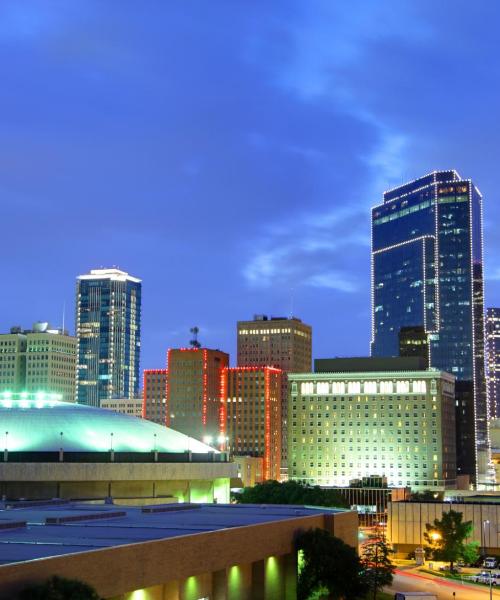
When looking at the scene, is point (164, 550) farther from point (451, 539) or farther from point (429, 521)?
point (429, 521)

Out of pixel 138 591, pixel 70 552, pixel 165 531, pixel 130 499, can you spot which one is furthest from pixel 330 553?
pixel 130 499

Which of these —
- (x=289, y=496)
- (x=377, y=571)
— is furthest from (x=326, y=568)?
(x=289, y=496)

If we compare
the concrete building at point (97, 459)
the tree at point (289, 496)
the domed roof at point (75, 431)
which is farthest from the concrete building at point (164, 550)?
the tree at point (289, 496)

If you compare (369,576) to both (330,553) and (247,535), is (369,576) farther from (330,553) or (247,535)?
(247,535)

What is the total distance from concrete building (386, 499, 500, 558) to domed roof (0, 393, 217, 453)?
28.9 metres

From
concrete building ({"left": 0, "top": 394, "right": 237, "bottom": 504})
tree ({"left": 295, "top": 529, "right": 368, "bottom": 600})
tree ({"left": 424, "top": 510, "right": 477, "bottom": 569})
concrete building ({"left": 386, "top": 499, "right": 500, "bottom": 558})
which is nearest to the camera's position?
tree ({"left": 295, "top": 529, "right": 368, "bottom": 600})

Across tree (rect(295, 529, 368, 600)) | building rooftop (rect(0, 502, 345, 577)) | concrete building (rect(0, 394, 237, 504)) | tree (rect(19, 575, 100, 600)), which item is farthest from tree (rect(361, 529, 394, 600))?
tree (rect(19, 575, 100, 600))

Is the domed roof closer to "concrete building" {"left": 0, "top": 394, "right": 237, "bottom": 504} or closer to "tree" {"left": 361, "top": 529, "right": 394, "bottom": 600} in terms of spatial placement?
"concrete building" {"left": 0, "top": 394, "right": 237, "bottom": 504}

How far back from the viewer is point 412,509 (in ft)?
465

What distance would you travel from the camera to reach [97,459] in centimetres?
12138

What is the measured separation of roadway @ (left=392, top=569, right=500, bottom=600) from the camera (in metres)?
97.1

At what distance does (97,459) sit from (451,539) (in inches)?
1802

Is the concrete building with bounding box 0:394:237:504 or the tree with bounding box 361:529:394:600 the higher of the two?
the concrete building with bounding box 0:394:237:504

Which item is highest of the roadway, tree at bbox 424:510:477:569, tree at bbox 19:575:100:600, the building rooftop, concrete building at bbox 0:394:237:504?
concrete building at bbox 0:394:237:504
